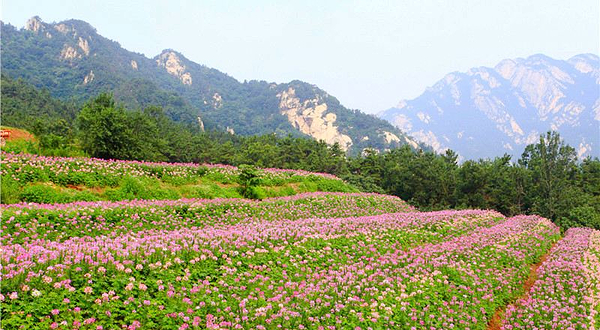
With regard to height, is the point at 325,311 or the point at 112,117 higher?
the point at 112,117

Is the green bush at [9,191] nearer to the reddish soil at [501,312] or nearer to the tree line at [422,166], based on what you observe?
the tree line at [422,166]

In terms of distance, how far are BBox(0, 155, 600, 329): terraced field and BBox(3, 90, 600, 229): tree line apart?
50.0 ft

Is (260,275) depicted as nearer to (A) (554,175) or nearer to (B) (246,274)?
(B) (246,274)

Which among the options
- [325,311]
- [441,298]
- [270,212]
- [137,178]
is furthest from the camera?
[137,178]

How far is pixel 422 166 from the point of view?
153 feet

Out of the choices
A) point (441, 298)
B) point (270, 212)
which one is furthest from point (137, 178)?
point (441, 298)

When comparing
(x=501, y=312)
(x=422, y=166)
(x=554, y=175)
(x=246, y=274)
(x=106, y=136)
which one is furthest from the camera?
(x=422, y=166)

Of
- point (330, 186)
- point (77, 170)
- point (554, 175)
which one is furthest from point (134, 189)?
point (554, 175)

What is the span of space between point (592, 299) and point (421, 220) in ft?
25.2

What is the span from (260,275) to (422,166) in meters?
41.8

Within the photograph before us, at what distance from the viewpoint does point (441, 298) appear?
28.4ft

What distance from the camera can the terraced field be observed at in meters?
5.86

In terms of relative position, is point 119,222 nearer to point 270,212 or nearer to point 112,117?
point 270,212

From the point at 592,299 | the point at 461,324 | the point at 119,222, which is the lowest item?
the point at 119,222
